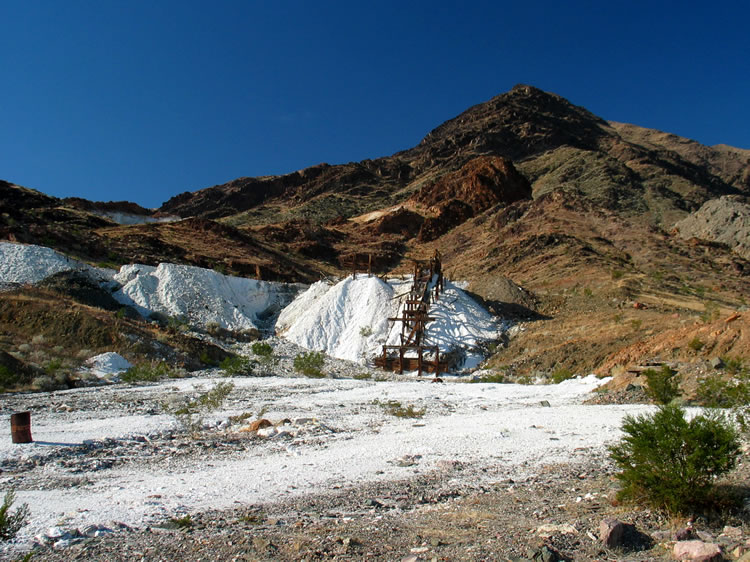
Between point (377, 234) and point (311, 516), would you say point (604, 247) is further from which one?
point (311, 516)

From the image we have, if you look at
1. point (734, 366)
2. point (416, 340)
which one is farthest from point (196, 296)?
point (734, 366)

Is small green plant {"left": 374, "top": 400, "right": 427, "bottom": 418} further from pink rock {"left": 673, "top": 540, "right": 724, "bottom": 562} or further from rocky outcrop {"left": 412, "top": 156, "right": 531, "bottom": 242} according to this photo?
rocky outcrop {"left": 412, "top": 156, "right": 531, "bottom": 242}

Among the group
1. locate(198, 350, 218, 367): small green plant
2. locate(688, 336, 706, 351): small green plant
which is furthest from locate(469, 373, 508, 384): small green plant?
locate(198, 350, 218, 367): small green plant

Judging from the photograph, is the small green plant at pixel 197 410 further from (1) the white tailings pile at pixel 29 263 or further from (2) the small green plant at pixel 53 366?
(1) the white tailings pile at pixel 29 263

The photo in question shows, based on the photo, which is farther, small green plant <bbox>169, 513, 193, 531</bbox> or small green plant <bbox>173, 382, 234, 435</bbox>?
small green plant <bbox>173, 382, 234, 435</bbox>

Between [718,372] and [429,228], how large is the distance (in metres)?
55.2

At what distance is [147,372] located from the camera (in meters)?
15.2

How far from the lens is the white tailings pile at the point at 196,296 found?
2505cm

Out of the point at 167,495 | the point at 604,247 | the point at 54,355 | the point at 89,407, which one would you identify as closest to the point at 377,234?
the point at 604,247

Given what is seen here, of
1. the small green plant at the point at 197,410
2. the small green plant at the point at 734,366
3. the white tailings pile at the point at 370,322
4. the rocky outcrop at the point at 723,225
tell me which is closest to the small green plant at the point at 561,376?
the white tailings pile at the point at 370,322

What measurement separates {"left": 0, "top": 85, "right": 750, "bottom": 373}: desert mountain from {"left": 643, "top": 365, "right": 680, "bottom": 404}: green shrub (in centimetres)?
213

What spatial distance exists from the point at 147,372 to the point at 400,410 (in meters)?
9.23

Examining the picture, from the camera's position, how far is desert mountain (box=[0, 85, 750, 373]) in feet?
73.0

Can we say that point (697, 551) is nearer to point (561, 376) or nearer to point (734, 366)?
point (734, 366)
